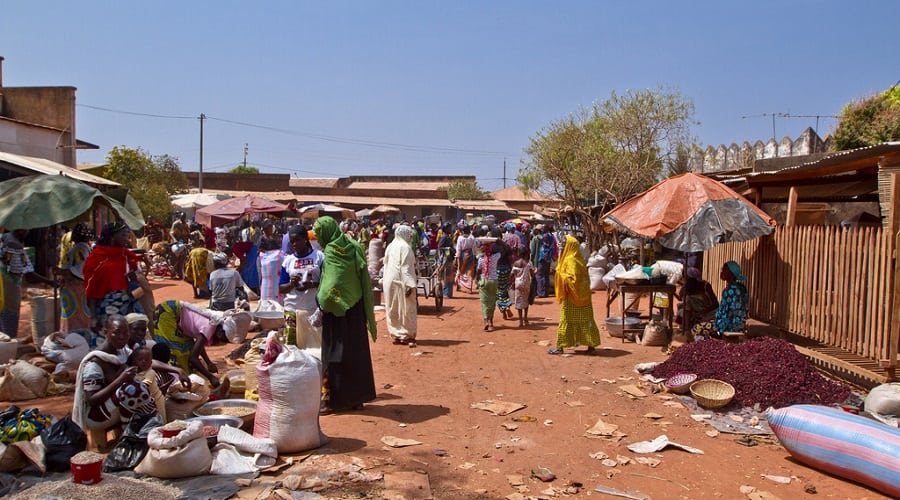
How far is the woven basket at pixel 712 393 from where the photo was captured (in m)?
6.39

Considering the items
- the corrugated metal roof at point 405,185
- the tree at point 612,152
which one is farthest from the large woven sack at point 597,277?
the corrugated metal roof at point 405,185

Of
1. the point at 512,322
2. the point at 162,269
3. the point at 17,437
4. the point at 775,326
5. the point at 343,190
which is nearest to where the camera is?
the point at 17,437

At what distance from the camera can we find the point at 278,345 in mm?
5176

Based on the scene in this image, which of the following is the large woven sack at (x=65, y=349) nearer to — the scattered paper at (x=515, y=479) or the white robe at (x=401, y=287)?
the white robe at (x=401, y=287)

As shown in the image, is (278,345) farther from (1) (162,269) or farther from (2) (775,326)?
(1) (162,269)

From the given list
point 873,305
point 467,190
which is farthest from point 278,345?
point 467,190

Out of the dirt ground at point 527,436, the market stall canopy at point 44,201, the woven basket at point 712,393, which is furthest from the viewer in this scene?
the market stall canopy at point 44,201

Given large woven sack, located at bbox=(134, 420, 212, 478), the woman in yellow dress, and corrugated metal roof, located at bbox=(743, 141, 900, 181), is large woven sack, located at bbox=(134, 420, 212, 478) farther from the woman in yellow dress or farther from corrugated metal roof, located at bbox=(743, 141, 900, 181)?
corrugated metal roof, located at bbox=(743, 141, 900, 181)

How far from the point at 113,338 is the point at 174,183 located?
32722mm

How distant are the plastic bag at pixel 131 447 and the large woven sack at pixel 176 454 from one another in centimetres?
10

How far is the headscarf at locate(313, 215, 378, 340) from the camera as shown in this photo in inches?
238

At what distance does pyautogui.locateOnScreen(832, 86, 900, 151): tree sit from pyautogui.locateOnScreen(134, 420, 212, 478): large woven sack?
17237mm

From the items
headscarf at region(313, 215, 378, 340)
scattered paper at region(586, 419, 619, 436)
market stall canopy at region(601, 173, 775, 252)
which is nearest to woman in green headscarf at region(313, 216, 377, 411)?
headscarf at region(313, 215, 378, 340)

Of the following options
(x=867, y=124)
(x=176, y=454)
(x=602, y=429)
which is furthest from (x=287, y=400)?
(x=867, y=124)
